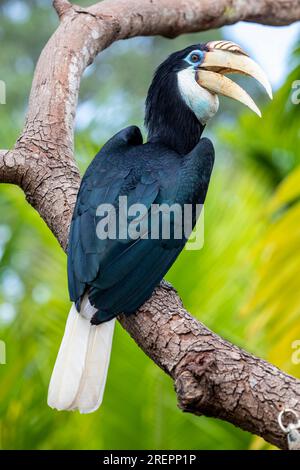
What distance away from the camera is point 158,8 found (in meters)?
3.63

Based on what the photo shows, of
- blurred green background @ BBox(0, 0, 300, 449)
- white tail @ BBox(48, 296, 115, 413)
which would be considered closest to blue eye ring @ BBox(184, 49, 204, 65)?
blurred green background @ BBox(0, 0, 300, 449)

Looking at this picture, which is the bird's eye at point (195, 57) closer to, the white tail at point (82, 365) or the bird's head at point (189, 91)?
the bird's head at point (189, 91)

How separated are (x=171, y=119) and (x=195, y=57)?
0.87 ft

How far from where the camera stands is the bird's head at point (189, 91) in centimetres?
329

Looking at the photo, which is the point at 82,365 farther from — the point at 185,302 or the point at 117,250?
the point at 185,302

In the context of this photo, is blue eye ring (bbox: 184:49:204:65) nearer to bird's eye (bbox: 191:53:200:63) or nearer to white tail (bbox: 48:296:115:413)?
bird's eye (bbox: 191:53:200:63)

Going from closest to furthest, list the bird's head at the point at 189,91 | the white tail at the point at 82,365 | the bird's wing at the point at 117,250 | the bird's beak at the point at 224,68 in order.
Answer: the white tail at the point at 82,365
the bird's wing at the point at 117,250
the bird's beak at the point at 224,68
the bird's head at the point at 189,91

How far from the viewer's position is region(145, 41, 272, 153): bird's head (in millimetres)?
3285

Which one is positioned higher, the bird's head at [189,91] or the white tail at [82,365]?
the bird's head at [189,91]

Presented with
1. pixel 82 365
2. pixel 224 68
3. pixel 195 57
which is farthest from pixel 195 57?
pixel 82 365

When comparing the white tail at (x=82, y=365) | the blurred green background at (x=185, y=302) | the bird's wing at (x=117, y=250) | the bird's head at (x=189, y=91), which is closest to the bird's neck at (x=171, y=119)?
the bird's head at (x=189, y=91)

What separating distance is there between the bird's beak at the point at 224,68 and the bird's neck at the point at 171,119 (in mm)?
118

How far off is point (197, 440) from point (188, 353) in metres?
2.14
